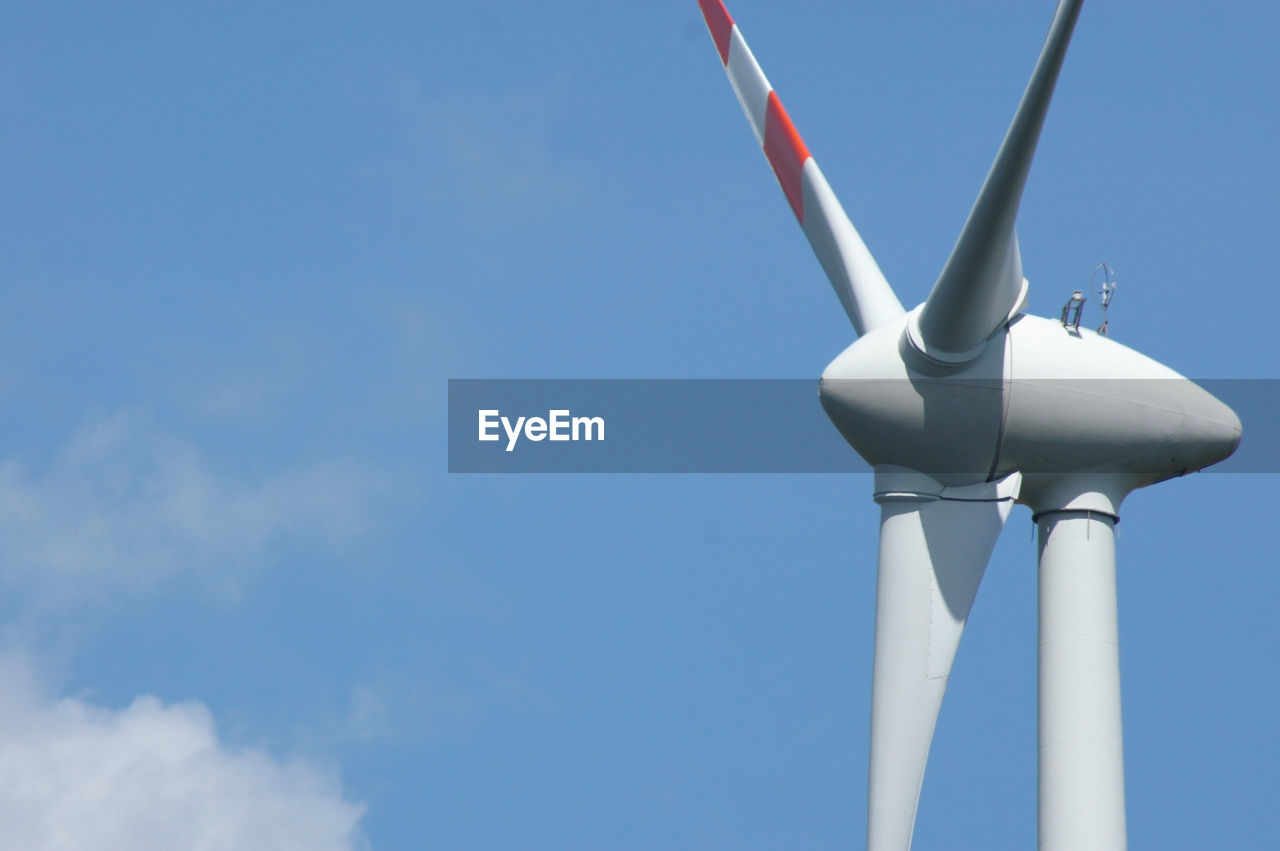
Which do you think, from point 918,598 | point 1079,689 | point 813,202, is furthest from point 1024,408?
point 813,202

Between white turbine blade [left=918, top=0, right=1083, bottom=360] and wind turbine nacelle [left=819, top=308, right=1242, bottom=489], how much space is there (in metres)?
0.32

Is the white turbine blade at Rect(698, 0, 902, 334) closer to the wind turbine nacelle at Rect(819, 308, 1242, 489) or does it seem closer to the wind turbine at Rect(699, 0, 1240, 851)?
the wind turbine at Rect(699, 0, 1240, 851)

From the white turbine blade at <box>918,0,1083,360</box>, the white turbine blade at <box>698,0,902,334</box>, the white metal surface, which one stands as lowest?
the white metal surface

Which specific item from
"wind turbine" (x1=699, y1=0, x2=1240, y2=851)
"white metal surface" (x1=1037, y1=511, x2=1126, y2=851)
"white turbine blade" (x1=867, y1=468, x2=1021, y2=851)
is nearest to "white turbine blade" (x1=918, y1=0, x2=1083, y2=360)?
"wind turbine" (x1=699, y1=0, x2=1240, y2=851)

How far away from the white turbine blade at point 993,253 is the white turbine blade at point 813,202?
2.05 m

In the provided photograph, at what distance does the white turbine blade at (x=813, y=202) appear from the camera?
85.5ft

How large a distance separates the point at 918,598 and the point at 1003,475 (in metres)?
1.70

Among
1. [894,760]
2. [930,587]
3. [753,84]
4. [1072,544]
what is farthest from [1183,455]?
[753,84]

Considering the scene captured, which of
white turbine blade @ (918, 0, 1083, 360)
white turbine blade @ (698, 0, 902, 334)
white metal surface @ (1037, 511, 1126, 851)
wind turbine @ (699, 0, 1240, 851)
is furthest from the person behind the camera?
white turbine blade @ (698, 0, 902, 334)

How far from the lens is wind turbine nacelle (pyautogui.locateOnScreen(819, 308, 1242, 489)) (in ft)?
76.5

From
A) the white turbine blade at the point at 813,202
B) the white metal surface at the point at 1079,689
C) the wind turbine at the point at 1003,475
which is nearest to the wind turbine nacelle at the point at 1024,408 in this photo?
the wind turbine at the point at 1003,475

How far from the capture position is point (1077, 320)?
24.3 metres

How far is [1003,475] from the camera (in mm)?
24031

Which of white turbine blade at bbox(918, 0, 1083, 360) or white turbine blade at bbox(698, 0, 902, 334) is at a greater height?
white turbine blade at bbox(698, 0, 902, 334)
